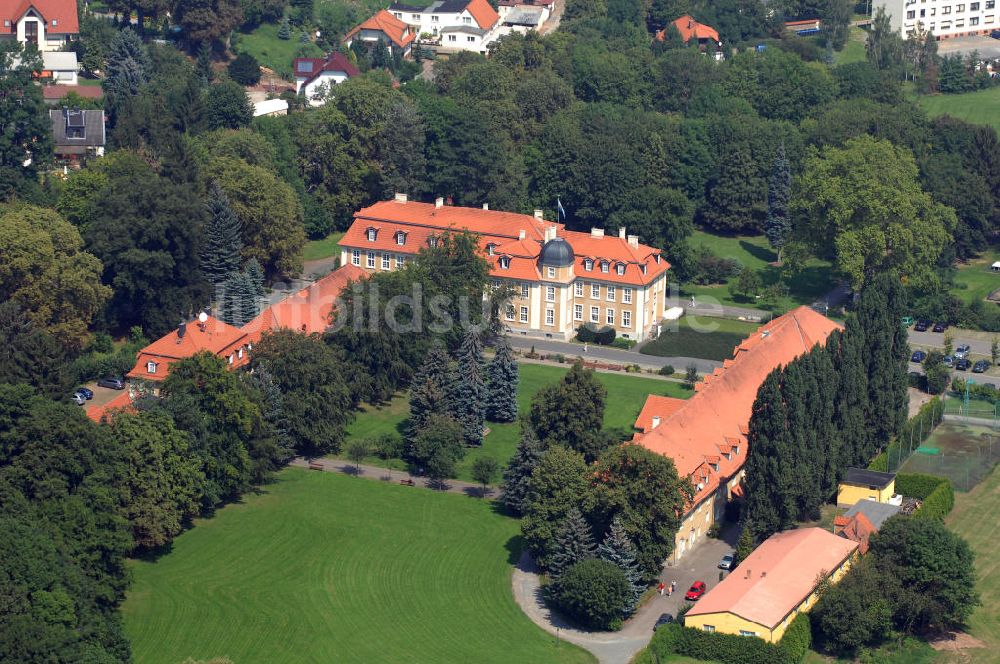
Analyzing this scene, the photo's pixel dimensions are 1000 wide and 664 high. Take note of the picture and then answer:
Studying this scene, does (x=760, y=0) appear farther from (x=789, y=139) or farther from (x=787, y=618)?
(x=787, y=618)

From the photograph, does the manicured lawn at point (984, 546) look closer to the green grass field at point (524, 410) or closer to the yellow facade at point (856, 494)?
the yellow facade at point (856, 494)

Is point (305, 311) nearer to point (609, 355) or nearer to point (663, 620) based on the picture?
point (609, 355)

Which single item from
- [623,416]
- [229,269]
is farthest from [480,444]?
[229,269]

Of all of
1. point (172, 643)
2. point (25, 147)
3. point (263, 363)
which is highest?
point (25, 147)

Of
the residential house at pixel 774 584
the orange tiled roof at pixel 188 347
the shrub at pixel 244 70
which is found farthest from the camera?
the shrub at pixel 244 70

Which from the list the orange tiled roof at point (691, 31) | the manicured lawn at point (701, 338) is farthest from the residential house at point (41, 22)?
the manicured lawn at point (701, 338)

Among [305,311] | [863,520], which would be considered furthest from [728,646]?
[305,311]
